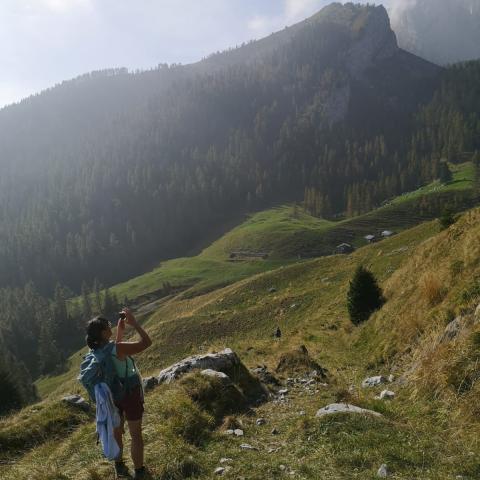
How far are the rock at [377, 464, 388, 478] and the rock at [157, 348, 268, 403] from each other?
25.2ft

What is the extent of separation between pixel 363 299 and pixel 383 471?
2032 cm

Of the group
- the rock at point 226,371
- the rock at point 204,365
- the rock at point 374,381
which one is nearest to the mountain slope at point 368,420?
the rock at point 374,381

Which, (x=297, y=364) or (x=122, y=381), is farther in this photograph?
(x=297, y=364)

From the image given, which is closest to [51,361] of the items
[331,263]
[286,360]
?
[331,263]

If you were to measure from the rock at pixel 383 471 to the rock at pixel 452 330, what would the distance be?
5670 millimetres

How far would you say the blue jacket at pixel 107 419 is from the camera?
8203mm

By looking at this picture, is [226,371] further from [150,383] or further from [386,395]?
[386,395]

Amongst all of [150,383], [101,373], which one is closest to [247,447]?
[101,373]

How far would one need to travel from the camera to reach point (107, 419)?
824 centimetres

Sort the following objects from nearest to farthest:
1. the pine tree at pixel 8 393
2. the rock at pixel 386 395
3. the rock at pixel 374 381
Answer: the rock at pixel 386 395 < the rock at pixel 374 381 < the pine tree at pixel 8 393

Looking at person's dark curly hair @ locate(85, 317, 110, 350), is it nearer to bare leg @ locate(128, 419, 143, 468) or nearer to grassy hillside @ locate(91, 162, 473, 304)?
bare leg @ locate(128, 419, 143, 468)

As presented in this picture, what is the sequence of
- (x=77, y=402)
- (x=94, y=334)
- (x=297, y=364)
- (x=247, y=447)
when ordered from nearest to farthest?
1. (x=94, y=334)
2. (x=247, y=447)
3. (x=77, y=402)
4. (x=297, y=364)

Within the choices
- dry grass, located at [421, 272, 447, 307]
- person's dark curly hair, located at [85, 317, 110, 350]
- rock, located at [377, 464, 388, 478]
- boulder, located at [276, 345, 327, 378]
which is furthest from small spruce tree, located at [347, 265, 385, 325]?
person's dark curly hair, located at [85, 317, 110, 350]

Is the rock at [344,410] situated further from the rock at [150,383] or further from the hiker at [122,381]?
the rock at [150,383]
